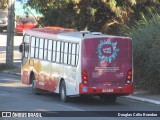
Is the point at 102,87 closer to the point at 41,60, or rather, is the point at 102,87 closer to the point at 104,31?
the point at 41,60

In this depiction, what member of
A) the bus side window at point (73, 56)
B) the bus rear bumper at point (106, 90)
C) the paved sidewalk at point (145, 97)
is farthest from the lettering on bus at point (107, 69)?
the paved sidewalk at point (145, 97)

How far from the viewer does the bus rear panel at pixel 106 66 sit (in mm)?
19859

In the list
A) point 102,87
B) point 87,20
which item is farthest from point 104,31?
point 102,87

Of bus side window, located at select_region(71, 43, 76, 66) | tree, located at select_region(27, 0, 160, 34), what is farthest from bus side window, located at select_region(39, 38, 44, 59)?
tree, located at select_region(27, 0, 160, 34)

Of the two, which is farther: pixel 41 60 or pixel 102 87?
pixel 41 60

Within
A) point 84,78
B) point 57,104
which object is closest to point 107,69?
point 84,78

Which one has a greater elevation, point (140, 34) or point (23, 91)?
point (140, 34)

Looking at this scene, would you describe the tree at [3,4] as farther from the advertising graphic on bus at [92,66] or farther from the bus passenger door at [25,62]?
Answer: the advertising graphic on bus at [92,66]

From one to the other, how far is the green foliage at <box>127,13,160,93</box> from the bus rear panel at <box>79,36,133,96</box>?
2.92 metres

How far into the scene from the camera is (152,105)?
20.0 meters

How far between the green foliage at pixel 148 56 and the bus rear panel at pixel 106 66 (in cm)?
292

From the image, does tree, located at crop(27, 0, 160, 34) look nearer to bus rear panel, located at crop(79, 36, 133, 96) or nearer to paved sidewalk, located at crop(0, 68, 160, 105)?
paved sidewalk, located at crop(0, 68, 160, 105)

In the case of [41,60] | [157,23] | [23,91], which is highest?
[157,23]

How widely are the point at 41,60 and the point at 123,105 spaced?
474 cm
